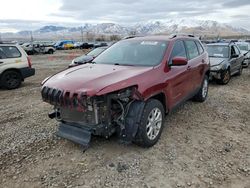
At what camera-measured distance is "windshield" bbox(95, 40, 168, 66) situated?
4762 mm

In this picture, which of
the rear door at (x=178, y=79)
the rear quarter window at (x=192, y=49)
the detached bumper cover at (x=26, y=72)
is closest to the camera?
the rear door at (x=178, y=79)

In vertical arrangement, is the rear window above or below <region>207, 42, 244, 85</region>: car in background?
above

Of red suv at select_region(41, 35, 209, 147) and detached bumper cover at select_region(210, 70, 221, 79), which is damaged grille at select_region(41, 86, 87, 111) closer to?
red suv at select_region(41, 35, 209, 147)

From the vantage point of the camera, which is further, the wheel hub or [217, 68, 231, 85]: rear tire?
[217, 68, 231, 85]: rear tire

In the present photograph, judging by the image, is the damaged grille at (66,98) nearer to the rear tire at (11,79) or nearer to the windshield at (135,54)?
the windshield at (135,54)

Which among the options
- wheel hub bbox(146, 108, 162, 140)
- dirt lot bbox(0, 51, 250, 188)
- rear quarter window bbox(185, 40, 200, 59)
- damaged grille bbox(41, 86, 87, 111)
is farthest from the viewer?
rear quarter window bbox(185, 40, 200, 59)

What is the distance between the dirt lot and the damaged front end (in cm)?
39

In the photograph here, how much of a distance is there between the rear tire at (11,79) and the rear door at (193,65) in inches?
268

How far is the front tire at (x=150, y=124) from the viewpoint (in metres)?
4.00

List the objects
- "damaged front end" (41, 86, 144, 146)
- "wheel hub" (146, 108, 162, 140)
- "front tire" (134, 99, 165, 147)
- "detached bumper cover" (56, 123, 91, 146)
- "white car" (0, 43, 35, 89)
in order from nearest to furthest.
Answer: "damaged front end" (41, 86, 144, 146), "detached bumper cover" (56, 123, 91, 146), "front tire" (134, 99, 165, 147), "wheel hub" (146, 108, 162, 140), "white car" (0, 43, 35, 89)

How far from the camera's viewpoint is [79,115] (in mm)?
3971

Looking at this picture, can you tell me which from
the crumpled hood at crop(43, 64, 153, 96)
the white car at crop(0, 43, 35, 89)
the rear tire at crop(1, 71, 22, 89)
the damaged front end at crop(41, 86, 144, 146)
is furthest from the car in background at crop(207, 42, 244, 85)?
the rear tire at crop(1, 71, 22, 89)

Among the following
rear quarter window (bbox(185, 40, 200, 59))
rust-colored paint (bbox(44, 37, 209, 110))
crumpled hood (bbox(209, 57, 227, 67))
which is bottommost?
crumpled hood (bbox(209, 57, 227, 67))

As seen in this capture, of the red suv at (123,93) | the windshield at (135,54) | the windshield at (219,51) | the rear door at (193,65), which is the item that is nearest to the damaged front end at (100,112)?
the red suv at (123,93)
